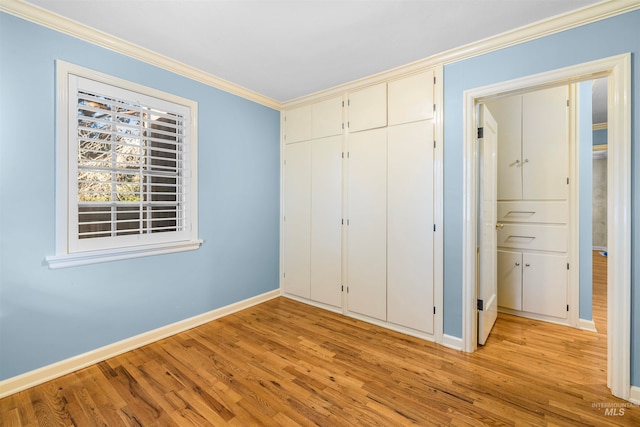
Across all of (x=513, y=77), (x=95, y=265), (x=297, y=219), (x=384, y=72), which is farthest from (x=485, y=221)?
(x=95, y=265)

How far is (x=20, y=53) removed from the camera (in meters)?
1.85

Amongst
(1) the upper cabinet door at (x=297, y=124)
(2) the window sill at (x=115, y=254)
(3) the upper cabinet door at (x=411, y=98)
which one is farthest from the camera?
(1) the upper cabinet door at (x=297, y=124)

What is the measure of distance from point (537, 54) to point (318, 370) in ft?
9.43

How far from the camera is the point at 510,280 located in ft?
10.3

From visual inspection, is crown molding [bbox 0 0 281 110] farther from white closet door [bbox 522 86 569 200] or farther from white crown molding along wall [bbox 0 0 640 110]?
white closet door [bbox 522 86 569 200]

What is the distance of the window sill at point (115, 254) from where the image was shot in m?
2.00

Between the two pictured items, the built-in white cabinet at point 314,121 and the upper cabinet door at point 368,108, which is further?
the built-in white cabinet at point 314,121

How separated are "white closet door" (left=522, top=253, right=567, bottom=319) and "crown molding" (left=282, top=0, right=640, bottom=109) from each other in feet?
6.91

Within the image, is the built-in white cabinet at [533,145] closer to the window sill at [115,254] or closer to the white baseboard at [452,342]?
the white baseboard at [452,342]

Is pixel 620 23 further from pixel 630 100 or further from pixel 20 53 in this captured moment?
pixel 20 53

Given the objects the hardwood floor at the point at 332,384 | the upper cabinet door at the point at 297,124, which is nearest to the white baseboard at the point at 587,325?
the hardwood floor at the point at 332,384

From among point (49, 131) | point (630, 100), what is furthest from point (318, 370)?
point (630, 100)

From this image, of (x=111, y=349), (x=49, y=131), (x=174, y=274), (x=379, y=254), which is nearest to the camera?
(x=49, y=131)

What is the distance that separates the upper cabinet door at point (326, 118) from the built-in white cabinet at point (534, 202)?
178 centimetres
